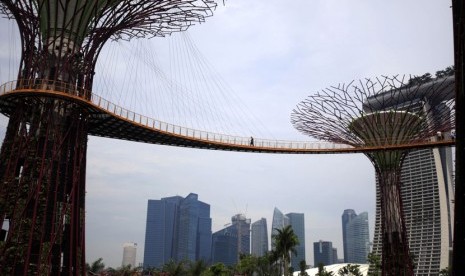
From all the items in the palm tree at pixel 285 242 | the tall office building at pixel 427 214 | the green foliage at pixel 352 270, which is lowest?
the green foliage at pixel 352 270

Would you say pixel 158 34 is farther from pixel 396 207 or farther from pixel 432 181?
pixel 432 181

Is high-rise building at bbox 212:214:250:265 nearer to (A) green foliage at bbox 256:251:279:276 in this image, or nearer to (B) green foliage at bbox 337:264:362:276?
(A) green foliage at bbox 256:251:279:276

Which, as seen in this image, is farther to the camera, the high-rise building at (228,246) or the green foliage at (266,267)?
the high-rise building at (228,246)

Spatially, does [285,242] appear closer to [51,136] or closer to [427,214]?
[51,136]

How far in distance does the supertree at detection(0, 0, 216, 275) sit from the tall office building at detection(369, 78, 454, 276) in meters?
69.9

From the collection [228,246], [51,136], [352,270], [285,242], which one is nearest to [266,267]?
[352,270]

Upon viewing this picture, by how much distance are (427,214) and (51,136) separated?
82.5 metres

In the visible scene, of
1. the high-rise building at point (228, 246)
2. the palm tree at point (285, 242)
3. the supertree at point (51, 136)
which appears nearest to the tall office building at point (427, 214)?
the palm tree at point (285, 242)

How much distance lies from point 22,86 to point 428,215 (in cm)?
8397

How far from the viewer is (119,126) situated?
33531 millimetres

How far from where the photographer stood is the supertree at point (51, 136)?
24.1 metres

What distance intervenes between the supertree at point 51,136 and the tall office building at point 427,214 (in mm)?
69915

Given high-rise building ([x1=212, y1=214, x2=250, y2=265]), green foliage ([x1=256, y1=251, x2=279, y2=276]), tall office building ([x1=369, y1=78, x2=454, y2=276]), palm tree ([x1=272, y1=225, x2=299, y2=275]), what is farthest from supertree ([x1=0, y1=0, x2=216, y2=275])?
high-rise building ([x1=212, y1=214, x2=250, y2=265])

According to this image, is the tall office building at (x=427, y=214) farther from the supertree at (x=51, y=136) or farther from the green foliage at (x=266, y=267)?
the supertree at (x=51, y=136)
